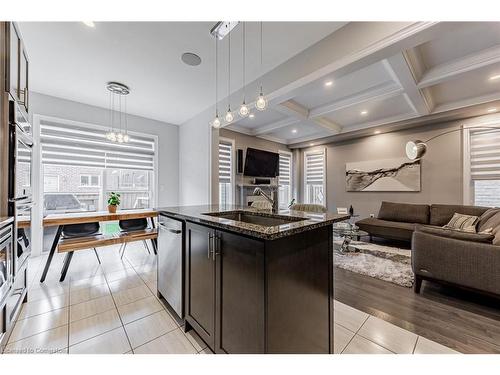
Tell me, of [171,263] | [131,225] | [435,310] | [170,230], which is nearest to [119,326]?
[171,263]

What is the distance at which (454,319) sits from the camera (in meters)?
1.83

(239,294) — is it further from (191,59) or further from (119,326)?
(191,59)

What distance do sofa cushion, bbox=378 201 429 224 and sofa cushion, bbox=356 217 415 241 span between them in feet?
0.66

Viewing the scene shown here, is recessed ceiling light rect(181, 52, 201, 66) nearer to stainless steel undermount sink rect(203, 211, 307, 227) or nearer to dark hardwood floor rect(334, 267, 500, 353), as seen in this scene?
stainless steel undermount sink rect(203, 211, 307, 227)

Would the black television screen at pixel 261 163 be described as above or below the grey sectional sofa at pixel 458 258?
above

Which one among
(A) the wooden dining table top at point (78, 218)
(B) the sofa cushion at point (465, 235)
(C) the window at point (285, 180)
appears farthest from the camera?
(C) the window at point (285, 180)

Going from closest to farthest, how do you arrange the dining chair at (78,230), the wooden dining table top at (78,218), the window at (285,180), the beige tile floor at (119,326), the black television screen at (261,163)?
1. the beige tile floor at (119,326)
2. the wooden dining table top at (78,218)
3. the dining chair at (78,230)
4. the black television screen at (261,163)
5. the window at (285,180)

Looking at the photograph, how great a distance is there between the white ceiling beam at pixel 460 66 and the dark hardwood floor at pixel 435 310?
102 inches

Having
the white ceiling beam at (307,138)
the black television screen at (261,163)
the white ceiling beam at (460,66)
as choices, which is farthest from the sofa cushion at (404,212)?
the black television screen at (261,163)

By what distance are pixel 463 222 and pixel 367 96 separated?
8.72 ft

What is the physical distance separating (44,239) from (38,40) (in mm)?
3209

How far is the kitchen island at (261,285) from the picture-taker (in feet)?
3.45

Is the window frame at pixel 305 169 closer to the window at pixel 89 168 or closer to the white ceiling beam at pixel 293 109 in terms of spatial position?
the white ceiling beam at pixel 293 109
